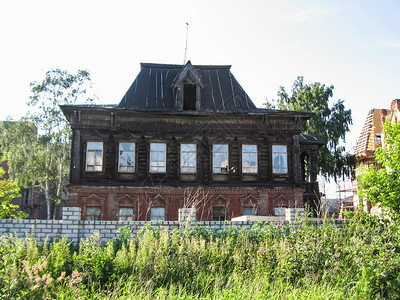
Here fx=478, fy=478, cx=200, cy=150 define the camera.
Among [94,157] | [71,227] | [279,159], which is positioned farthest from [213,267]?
[279,159]

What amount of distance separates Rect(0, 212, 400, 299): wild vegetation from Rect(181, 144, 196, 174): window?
9.44 meters

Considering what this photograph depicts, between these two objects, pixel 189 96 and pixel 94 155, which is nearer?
pixel 94 155

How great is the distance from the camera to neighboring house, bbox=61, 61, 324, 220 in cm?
2145

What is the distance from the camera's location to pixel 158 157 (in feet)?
73.0

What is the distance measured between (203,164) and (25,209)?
22.2 m

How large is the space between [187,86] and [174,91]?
78cm

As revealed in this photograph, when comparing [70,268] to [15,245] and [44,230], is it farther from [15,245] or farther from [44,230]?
[44,230]

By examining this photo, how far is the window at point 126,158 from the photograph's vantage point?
22.0 metres

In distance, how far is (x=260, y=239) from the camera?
1295 cm

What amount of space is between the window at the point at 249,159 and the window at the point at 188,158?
7.79 feet

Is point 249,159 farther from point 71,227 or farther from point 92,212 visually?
point 71,227

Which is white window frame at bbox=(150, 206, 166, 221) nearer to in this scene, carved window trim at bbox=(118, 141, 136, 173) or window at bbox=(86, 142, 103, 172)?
carved window trim at bbox=(118, 141, 136, 173)

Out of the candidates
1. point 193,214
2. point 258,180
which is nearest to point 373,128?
point 258,180

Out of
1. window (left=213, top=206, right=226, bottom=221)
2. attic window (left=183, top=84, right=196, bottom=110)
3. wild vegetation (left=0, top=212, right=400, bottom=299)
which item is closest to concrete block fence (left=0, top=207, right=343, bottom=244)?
wild vegetation (left=0, top=212, right=400, bottom=299)
